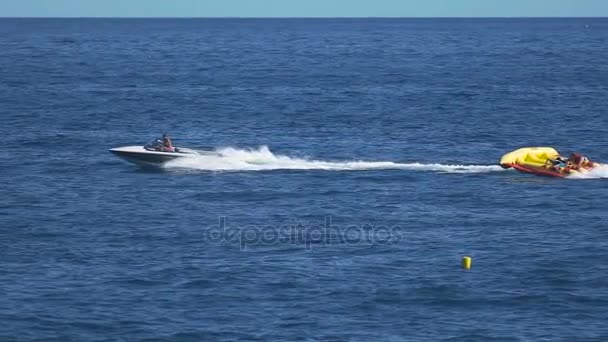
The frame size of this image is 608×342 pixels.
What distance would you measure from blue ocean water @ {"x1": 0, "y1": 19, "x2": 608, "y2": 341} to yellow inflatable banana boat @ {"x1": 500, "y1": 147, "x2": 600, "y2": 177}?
0.73m

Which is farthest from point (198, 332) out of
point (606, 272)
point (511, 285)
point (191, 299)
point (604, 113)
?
point (604, 113)

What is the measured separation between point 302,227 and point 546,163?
1887 cm

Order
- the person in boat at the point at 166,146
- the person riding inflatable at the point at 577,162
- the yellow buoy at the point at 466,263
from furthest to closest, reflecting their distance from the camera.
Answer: the person in boat at the point at 166,146 < the person riding inflatable at the point at 577,162 < the yellow buoy at the point at 466,263

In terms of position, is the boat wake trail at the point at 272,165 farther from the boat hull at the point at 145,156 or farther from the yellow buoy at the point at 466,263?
the yellow buoy at the point at 466,263

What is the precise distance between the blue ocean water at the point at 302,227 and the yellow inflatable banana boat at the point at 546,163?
73cm

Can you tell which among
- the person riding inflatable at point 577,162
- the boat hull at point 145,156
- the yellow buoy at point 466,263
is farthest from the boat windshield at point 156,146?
the yellow buoy at point 466,263

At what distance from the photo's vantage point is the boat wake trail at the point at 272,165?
7312cm

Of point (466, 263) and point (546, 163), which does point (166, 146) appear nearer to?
point (546, 163)

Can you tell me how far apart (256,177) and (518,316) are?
29739 millimetres

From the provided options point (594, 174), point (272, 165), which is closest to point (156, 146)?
point (272, 165)

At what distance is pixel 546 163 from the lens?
70.3 metres

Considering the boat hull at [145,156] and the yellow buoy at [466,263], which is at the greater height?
the boat hull at [145,156]

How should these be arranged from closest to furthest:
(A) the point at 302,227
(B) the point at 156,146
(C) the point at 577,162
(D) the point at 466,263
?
(D) the point at 466,263, (A) the point at 302,227, (C) the point at 577,162, (B) the point at 156,146

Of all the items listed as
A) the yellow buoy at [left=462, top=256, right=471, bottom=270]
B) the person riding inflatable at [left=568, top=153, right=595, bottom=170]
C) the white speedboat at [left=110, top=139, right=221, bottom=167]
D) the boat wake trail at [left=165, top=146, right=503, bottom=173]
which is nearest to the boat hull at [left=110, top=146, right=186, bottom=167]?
the white speedboat at [left=110, top=139, right=221, bottom=167]
